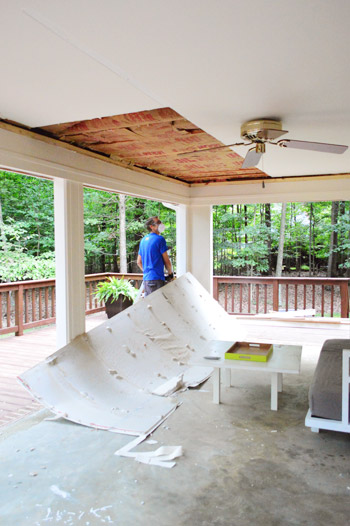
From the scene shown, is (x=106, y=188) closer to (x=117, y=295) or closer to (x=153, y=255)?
(x=153, y=255)

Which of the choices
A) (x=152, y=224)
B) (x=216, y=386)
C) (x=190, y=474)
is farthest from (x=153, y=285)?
(x=190, y=474)

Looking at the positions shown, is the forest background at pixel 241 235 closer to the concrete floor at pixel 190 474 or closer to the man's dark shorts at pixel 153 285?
the man's dark shorts at pixel 153 285

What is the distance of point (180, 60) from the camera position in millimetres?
2043

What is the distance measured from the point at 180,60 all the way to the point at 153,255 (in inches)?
129

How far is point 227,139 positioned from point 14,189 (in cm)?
779

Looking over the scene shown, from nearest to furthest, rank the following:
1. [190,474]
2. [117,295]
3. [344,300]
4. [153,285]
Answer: [190,474], [153,285], [344,300], [117,295]

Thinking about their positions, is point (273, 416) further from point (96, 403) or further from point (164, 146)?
point (164, 146)

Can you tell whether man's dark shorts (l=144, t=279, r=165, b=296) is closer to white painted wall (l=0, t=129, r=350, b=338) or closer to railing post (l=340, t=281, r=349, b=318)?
white painted wall (l=0, t=129, r=350, b=338)

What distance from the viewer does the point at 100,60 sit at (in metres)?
2.05

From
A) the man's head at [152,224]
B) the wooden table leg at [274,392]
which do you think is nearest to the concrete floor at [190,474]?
the wooden table leg at [274,392]

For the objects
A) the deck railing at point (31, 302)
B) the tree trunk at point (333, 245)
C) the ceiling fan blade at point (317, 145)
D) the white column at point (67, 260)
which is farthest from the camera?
the tree trunk at point (333, 245)

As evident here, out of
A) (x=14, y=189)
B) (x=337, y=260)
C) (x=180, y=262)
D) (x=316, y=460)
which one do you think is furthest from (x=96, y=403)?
(x=337, y=260)

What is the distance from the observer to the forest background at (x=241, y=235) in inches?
452

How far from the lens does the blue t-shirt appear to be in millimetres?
5141
